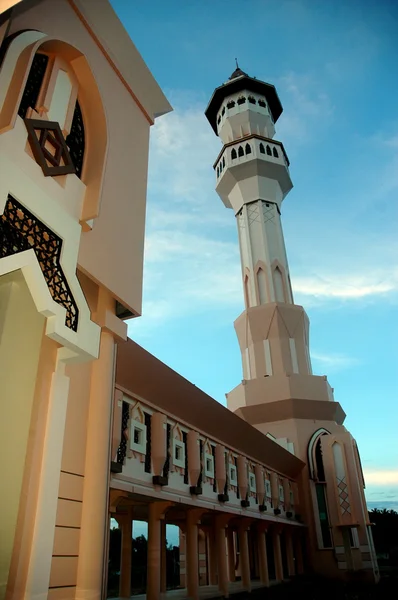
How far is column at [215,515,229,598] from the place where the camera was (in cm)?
1069

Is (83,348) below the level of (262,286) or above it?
below

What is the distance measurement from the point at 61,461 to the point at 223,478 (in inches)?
284

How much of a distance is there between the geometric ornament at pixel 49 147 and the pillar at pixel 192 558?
8.04 m

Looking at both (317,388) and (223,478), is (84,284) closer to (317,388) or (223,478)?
(223,478)

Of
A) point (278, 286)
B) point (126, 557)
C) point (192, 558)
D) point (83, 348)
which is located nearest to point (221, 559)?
point (192, 558)

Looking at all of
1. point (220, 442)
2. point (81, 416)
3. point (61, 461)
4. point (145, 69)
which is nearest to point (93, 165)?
point (145, 69)

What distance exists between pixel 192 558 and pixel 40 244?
798 centimetres

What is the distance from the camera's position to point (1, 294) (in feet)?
16.6

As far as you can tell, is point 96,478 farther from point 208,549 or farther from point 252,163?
point 252,163

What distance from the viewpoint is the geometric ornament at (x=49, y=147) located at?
4.84 meters

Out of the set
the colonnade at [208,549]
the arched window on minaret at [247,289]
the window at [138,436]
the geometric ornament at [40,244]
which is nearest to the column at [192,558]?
the colonnade at [208,549]

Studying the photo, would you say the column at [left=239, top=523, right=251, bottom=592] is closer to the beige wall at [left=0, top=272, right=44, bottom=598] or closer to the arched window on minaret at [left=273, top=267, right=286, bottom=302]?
the beige wall at [left=0, top=272, right=44, bottom=598]

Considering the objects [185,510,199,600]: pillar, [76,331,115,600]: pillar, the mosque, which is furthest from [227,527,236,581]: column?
[76,331,115,600]: pillar

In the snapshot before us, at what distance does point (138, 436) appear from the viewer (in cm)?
812
